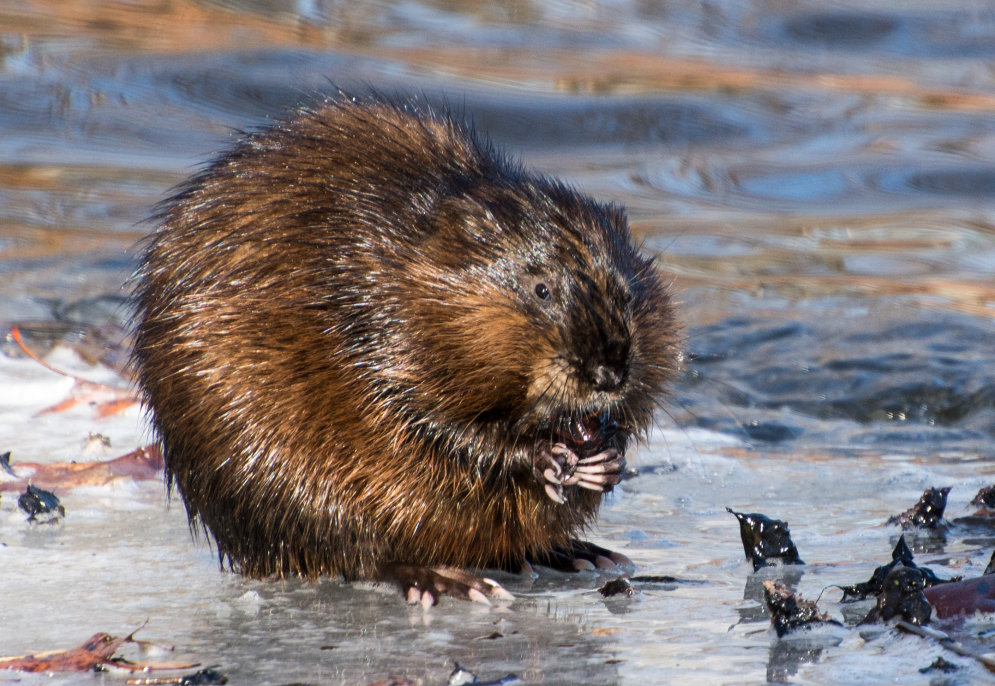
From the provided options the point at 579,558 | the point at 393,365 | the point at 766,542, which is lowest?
the point at 579,558

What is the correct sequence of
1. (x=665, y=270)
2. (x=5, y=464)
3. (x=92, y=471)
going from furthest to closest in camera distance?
1. (x=665, y=270)
2. (x=92, y=471)
3. (x=5, y=464)

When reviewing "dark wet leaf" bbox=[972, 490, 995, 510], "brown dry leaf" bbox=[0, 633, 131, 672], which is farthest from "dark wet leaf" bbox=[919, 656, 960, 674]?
"brown dry leaf" bbox=[0, 633, 131, 672]

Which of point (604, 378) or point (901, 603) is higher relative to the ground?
point (604, 378)

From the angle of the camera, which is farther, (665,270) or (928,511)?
(665,270)

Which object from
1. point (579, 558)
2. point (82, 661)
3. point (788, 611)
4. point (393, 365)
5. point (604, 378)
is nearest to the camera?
point (82, 661)

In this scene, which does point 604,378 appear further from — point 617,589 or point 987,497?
point 987,497

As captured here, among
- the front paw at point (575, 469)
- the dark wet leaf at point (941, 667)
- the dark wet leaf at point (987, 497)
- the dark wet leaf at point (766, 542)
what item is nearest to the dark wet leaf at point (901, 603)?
the dark wet leaf at point (941, 667)

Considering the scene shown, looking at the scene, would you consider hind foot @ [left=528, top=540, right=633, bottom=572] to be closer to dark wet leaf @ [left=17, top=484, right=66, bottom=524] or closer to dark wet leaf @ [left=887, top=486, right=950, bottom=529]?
dark wet leaf @ [left=887, top=486, right=950, bottom=529]

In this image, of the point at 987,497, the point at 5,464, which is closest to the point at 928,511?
the point at 987,497
